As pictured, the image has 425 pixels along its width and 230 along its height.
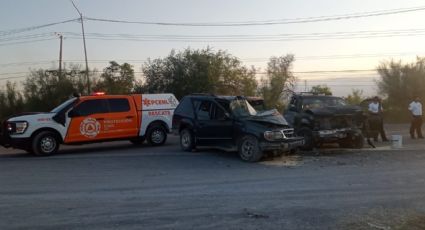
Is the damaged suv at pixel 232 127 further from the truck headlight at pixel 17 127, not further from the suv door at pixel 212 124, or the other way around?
the truck headlight at pixel 17 127

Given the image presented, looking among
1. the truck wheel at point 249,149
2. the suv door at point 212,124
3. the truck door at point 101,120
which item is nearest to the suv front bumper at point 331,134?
the truck wheel at point 249,149

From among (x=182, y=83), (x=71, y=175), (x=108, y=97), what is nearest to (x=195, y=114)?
(x=108, y=97)

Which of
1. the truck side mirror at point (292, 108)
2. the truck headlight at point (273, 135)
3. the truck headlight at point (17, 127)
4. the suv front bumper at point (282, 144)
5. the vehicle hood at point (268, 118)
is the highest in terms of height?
the truck side mirror at point (292, 108)

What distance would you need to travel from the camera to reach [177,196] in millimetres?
9570

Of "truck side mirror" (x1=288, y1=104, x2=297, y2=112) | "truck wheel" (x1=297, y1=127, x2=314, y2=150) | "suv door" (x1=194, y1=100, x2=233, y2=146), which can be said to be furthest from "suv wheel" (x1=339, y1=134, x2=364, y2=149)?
"suv door" (x1=194, y1=100, x2=233, y2=146)

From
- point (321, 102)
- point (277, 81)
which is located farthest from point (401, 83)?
point (321, 102)

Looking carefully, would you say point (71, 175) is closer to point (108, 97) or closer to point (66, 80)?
point (108, 97)

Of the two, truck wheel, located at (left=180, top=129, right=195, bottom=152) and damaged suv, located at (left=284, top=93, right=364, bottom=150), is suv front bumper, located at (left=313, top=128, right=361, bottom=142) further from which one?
truck wheel, located at (left=180, top=129, right=195, bottom=152)

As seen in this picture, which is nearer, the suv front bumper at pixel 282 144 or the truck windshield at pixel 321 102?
the suv front bumper at pixel 282 144

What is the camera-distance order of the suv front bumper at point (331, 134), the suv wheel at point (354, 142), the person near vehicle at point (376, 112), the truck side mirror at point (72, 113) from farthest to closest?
the person near vehicle at point (376, 112) < the truck side mirror at point (72, 113) < the suv wheel at point (354, 142) < the suv front bumper at point (331, 134)

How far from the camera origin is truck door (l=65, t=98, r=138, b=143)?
693 inches

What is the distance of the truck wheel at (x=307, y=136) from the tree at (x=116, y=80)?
30.1m

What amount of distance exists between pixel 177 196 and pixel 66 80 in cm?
3504

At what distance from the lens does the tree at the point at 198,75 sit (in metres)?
42.5
